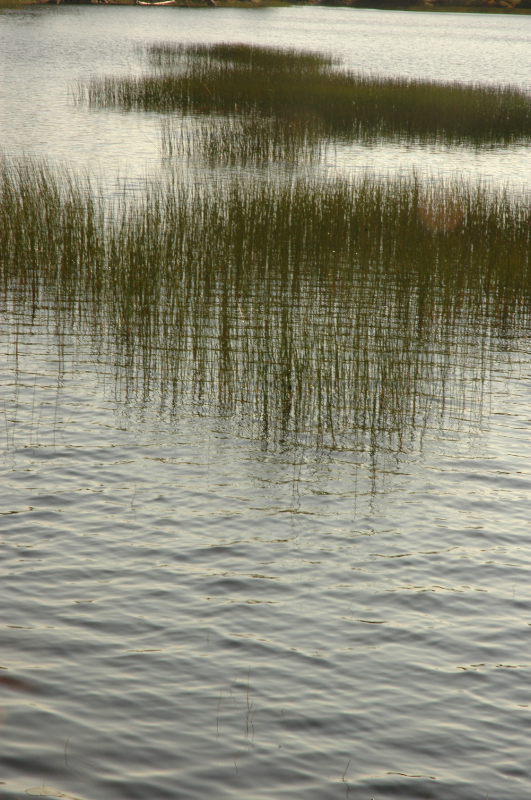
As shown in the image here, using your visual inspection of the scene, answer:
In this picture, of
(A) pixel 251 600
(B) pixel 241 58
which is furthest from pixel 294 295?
(B) pixel 241 58

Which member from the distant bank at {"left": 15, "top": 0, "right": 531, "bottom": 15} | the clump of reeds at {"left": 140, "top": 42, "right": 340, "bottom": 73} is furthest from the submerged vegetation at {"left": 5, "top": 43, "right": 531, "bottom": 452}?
the distant bank at {"left": 15, "top": 0, "right": 531, "bottom": 15}

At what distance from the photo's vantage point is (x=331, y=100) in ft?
85.0

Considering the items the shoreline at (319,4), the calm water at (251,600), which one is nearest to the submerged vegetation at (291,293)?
the calm water at (251,600)

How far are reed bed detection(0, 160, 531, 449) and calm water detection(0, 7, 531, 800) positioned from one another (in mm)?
421

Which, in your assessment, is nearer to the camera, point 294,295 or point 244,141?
point 294,295

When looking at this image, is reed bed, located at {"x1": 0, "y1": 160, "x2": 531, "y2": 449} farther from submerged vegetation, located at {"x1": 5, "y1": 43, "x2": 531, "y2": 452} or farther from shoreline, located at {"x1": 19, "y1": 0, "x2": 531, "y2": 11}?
shoreline, located at {"x1": 19, "y1": 0, "x2": 531, "y2": 11}

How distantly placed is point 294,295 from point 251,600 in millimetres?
6204

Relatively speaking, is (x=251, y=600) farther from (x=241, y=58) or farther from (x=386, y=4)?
(x=386, y=4)

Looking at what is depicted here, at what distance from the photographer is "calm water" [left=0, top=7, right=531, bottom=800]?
12.9ft

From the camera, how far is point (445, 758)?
13.1 feet

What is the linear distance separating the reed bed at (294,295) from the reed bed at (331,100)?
1069 cm

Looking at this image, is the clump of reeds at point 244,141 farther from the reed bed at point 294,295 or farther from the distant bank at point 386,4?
the distant bank at point 386,4

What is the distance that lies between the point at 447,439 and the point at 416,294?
374 centimetres

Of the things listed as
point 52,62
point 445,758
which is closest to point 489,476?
point 445,758
